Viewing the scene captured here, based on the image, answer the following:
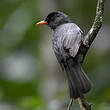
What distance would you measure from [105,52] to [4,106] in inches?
106

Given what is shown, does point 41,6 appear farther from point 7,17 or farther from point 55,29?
point 55,29

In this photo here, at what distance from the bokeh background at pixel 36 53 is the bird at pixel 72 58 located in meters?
1.56

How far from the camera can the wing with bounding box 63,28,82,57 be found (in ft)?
17.9

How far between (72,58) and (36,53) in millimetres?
4253

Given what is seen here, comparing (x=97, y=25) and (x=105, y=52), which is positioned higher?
(x=97, y=25)

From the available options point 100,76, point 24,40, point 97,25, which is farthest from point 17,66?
point 97,25

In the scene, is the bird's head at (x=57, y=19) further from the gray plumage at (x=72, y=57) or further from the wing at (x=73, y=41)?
the wing at (x=73, y=41)

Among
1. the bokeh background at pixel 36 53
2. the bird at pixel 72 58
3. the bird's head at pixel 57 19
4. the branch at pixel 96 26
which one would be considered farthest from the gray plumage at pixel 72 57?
the bokeh background at pixel 36 53

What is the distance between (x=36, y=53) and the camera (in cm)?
988

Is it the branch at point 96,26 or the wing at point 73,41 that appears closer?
the branch at point 96,26

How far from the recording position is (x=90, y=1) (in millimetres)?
9586

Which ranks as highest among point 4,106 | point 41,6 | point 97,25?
point 97,25

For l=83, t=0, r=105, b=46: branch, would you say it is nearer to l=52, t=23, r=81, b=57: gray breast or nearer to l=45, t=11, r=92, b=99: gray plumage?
l=45, t=11, r=92, b=99: gray plumage

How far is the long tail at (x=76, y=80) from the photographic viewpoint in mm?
5207
